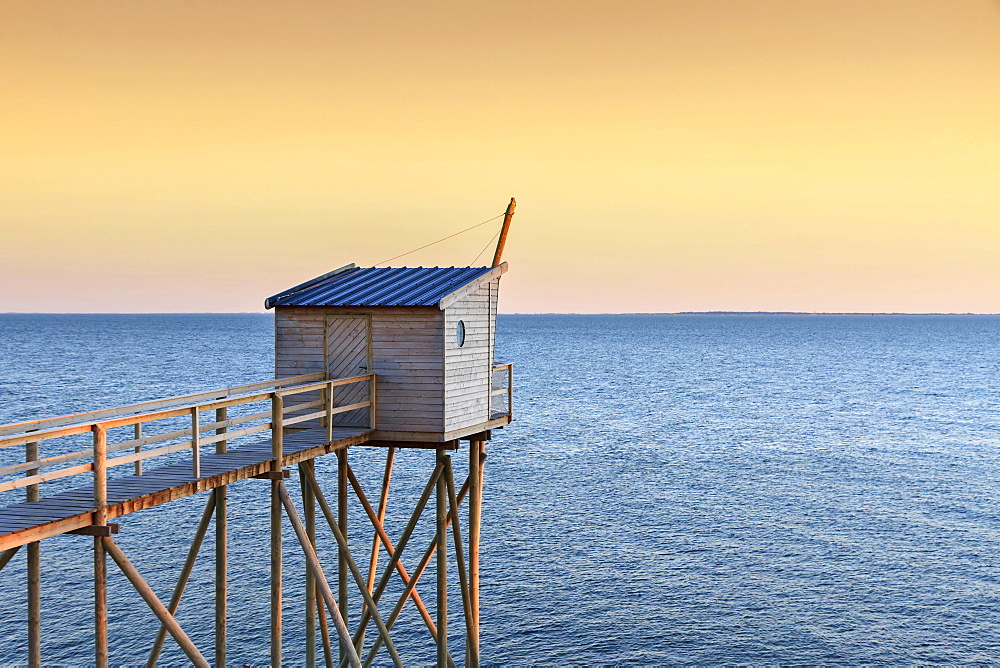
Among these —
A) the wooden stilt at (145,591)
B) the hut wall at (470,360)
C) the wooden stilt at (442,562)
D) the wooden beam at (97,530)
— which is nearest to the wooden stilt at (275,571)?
the wooden stilt at (145,591)

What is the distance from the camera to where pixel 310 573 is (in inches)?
739

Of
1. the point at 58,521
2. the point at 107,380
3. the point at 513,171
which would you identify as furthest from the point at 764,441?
the point at 107,380

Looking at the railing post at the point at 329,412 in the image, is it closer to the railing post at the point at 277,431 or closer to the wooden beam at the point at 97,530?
the railing post at the point at 277,431

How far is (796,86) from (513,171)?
46.2 ft

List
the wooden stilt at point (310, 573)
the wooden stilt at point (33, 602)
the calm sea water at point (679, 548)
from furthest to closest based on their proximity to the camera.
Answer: the calm sea water at point (679, 548)
the wooden stilt at point (310, 573)
the wooden stilt at point (33, 602)

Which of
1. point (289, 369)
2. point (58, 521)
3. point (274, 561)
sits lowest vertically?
point (274, 561)

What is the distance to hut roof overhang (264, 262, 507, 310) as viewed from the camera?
18859mm

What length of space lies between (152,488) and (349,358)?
5785mm

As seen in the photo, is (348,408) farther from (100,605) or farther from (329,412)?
(100,605)

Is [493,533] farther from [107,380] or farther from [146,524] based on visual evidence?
[107,380]

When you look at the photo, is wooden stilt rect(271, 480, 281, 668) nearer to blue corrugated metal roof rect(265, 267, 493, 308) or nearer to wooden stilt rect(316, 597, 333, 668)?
blue corrugated metal roof rect(265, 267, 493, 308)

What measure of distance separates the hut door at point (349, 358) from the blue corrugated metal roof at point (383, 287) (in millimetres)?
438

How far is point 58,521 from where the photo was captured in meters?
12.3

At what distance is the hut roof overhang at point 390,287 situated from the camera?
1886cm
